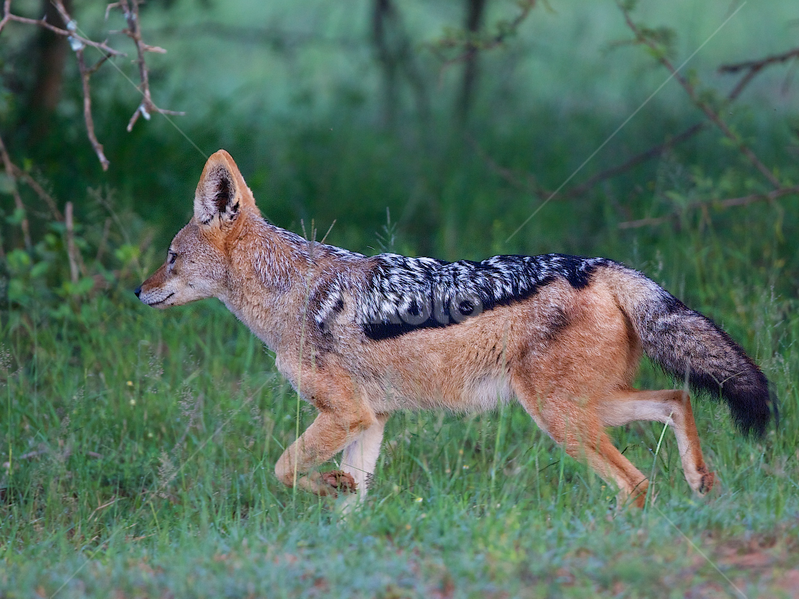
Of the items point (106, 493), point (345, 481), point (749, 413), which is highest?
point (749, 413)

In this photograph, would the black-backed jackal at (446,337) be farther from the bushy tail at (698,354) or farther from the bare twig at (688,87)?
the bare twig at (688,87)

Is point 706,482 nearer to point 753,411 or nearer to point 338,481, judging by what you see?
point 753,411

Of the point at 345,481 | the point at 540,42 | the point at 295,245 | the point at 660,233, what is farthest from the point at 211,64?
the point at 345,481

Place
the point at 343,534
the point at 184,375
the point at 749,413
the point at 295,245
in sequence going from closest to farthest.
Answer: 1. the point at 343,534
2. the point at 749,413
3. the point at 295,245
4. the point at 184,375

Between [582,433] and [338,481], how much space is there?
1270 millimetres

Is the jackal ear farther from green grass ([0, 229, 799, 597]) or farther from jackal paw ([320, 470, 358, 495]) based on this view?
jackal paw ([320, 470, 358, 495])

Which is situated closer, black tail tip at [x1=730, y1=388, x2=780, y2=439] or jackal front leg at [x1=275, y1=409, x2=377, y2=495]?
black tail tip at [x1=730, y1=388, x2=780, y2=439]

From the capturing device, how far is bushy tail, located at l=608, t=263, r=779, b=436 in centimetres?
445

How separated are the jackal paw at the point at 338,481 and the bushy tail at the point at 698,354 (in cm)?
167

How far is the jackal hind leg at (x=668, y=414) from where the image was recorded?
187 inches

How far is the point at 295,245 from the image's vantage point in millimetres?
5258

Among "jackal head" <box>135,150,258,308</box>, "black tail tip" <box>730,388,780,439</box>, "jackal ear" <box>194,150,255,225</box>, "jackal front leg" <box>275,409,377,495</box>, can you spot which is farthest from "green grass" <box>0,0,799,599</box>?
"jackal ear" <box>194,150,255,225</box>

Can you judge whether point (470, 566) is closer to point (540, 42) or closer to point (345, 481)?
point (345, 481)

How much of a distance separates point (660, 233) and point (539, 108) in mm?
4285
